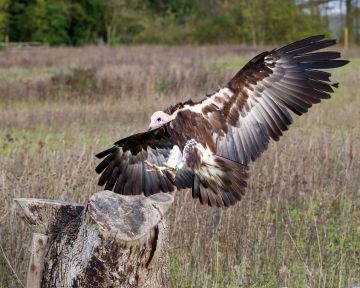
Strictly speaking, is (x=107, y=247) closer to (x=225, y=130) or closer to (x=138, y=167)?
(x=138, y=167)

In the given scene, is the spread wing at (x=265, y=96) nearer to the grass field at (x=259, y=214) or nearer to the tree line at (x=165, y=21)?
the grass field at (x=259, y=214)

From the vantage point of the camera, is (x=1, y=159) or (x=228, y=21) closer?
(x=1, y=159)

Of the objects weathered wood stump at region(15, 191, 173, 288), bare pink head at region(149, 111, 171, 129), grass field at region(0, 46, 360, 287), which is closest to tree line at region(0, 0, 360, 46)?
grass field at region(0, 46, 360, 287)

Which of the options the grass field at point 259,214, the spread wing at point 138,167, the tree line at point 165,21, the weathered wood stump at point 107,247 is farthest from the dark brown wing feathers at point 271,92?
the tree line at point 165,21

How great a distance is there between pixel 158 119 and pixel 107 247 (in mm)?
981

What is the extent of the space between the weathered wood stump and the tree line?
106ft

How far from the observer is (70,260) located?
2.94 metres

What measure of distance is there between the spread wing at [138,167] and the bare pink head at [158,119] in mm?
134

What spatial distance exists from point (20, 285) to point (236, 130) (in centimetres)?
143

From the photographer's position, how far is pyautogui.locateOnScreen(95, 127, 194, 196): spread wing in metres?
3.87

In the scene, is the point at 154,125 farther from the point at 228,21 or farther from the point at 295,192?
the point at 228,21

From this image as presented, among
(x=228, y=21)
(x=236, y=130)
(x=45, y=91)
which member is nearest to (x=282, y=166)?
(x=236, y=130)

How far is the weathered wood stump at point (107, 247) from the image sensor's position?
283 centimetres

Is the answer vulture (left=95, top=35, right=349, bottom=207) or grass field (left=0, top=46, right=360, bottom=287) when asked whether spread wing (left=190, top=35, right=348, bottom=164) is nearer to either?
vulture (left=95, top=35, right=349, bottom=207)
